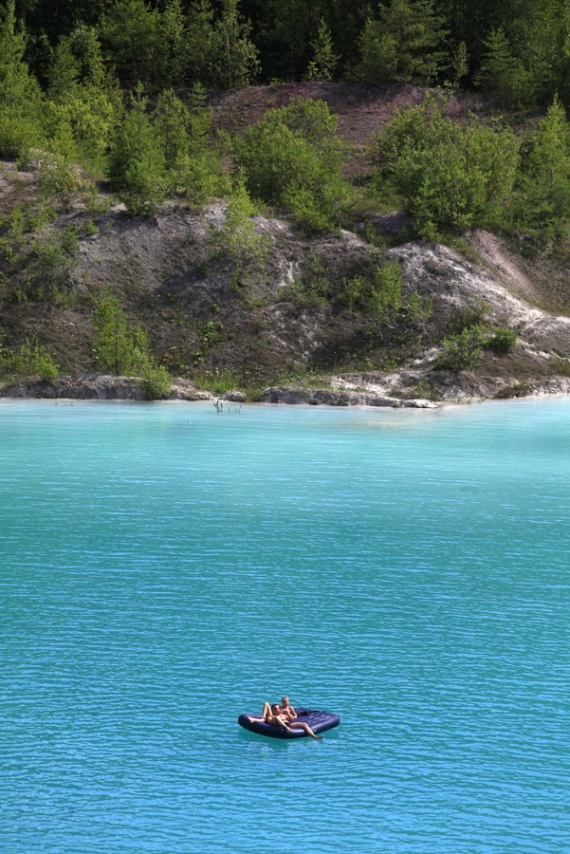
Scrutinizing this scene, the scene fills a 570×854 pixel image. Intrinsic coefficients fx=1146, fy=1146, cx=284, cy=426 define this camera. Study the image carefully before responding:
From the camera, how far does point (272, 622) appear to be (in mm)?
19094

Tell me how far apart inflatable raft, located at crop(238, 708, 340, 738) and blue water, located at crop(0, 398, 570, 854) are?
178mm

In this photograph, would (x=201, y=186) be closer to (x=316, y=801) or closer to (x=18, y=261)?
(x=18, y=261)

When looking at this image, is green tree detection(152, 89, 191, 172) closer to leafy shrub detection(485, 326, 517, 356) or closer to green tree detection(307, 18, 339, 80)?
green tree detection(307, 18, 339, 80)

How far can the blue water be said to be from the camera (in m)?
12.6

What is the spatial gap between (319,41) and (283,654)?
78207 mm

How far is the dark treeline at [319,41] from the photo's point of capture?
272 ft

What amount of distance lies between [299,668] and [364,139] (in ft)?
212

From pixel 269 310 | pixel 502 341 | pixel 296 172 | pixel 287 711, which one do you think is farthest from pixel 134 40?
pixel 287 711

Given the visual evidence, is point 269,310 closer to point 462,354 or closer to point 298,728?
point 462,354

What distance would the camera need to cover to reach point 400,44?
8388 centimetres

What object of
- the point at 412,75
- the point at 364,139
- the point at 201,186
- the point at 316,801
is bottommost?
the point at 316,801

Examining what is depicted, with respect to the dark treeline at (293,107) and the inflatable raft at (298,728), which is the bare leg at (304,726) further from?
the dark treeline at (293,107)

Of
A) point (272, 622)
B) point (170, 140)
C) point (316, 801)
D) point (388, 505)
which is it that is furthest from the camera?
point (170, 140)

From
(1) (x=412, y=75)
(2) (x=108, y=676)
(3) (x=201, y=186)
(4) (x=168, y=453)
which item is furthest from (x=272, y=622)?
(1) (x=412, y=75)
